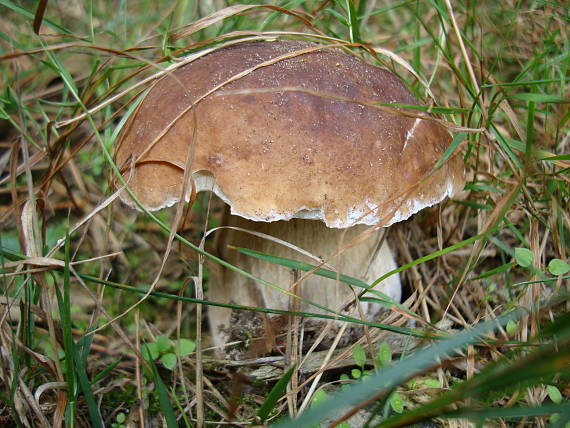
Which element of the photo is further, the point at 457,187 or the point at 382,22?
the point at 382,22

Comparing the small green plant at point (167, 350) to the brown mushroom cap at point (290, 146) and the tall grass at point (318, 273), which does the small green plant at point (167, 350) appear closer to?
the tall grass at point (318, 273)

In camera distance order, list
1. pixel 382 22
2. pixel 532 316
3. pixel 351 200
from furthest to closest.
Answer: pixel 382 22
pixel 532 316
pixel 351 200

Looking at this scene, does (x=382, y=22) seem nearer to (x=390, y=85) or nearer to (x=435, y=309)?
(x=390, y=85)

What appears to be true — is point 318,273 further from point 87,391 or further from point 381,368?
point 87,391

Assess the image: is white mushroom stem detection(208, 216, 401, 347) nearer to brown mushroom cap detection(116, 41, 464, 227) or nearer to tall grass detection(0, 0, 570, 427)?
tall grass detection(0, 0, 570, 427)

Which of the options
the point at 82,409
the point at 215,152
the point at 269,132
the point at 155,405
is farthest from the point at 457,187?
the point at 82,409

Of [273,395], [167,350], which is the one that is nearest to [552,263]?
[273,395]
